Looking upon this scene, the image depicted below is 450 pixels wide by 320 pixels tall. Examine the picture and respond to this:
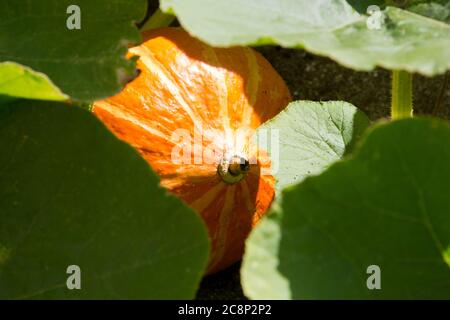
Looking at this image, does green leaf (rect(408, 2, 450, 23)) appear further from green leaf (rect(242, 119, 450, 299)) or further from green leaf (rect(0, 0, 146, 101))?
green leaf (rect(0, 0, 146, 101))

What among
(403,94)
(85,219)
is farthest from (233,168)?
(85,219)

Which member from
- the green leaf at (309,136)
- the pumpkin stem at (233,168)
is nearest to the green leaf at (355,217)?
the green leaf at (309,136)

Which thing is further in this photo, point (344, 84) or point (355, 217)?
point (344, 84)

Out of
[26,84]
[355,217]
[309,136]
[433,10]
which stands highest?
[433,10]

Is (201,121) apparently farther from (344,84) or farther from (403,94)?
(344,84)

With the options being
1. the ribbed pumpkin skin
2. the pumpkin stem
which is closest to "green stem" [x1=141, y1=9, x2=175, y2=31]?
the ribbed pumpkin skin

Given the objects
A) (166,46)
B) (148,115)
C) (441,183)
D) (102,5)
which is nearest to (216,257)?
(148,115)
